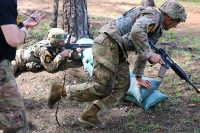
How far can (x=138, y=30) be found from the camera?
432cm

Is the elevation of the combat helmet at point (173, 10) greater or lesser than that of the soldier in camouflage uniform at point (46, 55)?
greater

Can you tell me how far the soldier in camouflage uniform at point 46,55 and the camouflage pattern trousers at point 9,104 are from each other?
2.35 meters

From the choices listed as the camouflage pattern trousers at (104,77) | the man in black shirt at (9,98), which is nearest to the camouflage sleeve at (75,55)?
the camouflage pattern trousers at (104,77)

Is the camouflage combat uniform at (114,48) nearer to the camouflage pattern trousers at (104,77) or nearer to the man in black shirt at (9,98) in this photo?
the camouflage pattern trousers at (104,77)

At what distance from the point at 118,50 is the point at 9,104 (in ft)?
5.04

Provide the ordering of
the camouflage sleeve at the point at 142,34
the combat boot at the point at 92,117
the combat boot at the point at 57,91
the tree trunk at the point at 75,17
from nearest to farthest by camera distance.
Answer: the camouflage sleeve at the point at 142,34
the combat boot at the point at 92,117
the combat boot at the point at 57,91
the tree trunk at the point at 75,17

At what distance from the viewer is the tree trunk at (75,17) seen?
6.68 meters

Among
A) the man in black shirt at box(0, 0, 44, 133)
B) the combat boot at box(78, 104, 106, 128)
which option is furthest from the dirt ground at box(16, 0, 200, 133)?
the man in black shirt at box(0, 0, 44, 133)

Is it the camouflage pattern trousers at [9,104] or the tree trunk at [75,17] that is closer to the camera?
the camouflage pattern trousers at [9,104]

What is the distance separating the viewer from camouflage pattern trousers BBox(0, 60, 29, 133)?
3.49 meters

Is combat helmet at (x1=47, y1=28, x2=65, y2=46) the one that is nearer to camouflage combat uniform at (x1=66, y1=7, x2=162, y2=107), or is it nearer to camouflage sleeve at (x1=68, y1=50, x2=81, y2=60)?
camouflage sleeve at (x1=68, y1=50, x2=81, y2=60)

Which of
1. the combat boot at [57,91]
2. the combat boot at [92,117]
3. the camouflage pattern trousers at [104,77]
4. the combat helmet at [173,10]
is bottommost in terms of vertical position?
the combat boot at [92,117]

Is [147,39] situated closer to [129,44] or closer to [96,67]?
[129,44]

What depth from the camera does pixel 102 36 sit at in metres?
4.57
